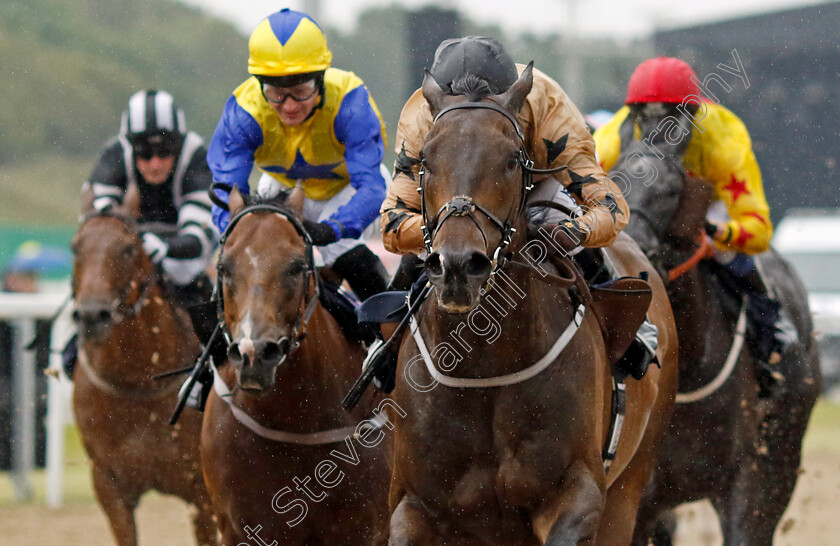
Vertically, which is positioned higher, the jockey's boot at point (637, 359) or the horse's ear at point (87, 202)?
the jockey's boot at point (637, 359)

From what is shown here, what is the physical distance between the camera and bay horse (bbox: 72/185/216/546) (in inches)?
219

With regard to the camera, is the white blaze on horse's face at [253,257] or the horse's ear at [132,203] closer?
the white blaze on horse's face at [253,257]

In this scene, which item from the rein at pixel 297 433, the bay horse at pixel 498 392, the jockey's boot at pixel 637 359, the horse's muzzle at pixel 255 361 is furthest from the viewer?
the rein at pixel 297 433

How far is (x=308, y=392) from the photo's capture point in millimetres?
4320

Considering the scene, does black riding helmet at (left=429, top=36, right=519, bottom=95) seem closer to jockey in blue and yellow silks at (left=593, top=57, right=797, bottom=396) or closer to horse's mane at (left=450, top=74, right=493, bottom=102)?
horse's mane at (left=450, top=74, right=493, bottom=102)

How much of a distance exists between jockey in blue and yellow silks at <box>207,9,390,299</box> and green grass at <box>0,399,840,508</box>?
3128 mm

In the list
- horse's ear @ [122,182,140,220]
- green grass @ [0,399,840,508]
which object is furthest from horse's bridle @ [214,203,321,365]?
green grass @ [0,399,840,508]

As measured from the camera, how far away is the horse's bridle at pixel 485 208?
120 inches

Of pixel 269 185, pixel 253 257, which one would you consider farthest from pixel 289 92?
pixel 253 257

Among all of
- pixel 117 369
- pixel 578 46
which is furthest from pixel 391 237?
pixel 578 46

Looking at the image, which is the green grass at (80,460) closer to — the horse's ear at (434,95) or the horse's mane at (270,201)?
the horse's mane at (270,201)

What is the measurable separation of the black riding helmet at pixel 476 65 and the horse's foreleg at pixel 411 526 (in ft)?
3.83

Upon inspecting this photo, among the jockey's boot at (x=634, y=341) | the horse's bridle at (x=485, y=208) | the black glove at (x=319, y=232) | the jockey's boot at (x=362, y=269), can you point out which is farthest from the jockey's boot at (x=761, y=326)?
the horse's bridle at (x=485, y=208)

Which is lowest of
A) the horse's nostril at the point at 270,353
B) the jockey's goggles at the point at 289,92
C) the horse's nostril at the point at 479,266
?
the horse's nostril at the point at 270,353
